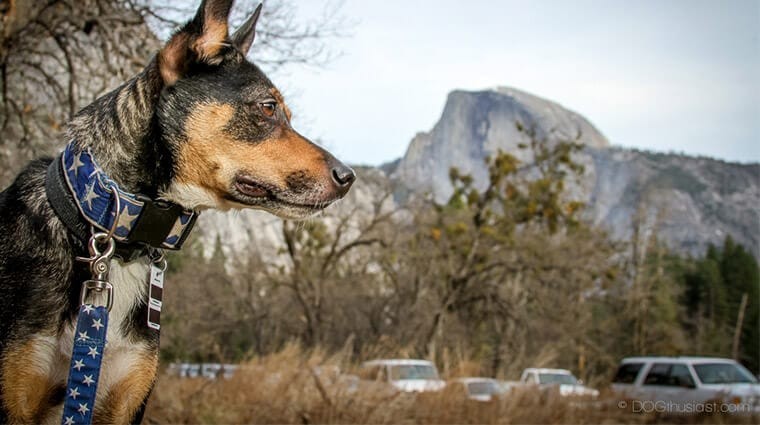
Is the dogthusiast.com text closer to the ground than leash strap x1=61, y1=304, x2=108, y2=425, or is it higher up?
closer to the ground

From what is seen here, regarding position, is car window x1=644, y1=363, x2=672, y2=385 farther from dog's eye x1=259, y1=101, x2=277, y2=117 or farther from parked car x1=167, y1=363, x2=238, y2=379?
dog's eye x1=259, y1=101, x2=277, y2=117

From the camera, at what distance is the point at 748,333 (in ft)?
223

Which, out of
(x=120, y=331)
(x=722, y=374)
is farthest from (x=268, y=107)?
(x=722, y=374)

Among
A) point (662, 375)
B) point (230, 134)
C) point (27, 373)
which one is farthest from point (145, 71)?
point (662, 375)

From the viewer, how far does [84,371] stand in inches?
89.0

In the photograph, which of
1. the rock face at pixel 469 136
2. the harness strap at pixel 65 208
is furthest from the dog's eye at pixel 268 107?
the rock face at pixel 469 136

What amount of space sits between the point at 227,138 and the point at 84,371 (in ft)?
3.31

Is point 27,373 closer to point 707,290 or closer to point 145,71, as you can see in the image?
point 145,71

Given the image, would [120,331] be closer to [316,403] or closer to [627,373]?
[316,403]

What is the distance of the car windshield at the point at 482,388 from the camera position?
30.8 ft

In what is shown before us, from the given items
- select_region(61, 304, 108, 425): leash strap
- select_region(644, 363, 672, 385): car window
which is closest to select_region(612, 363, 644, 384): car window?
select_region(644, 363, 672, 385): car window

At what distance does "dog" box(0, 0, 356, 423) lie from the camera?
2332 millimetres

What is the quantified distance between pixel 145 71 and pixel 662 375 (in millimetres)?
15824

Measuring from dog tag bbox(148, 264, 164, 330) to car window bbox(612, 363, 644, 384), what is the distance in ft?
52.6
